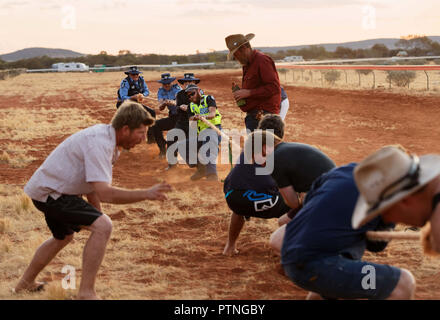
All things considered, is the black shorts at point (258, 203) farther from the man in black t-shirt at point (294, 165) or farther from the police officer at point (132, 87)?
the police officer at point (132, 87)

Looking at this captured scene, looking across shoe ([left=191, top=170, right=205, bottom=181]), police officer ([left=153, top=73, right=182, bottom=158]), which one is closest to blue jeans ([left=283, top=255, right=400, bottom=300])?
shoe ([left=191, top=170, right=205, bottom=181])

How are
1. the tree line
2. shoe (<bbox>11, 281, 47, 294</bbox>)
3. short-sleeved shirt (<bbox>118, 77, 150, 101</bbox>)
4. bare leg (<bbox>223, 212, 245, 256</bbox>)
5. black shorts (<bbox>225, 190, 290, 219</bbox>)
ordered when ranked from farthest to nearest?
the tree line → short-sleeved shirt (<bbox>118, 77, 150, 101</bbox>) → bare leg (<bbox>223, 212, 245, 256</bbox>) → black shorts (<bbox>225, 190, 290, 219</bbox>) → shoe (<bbox>11, 281, 47, 294</bbox>)

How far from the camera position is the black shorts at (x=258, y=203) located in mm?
5629

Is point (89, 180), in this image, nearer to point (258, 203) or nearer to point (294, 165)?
point (294, 165)

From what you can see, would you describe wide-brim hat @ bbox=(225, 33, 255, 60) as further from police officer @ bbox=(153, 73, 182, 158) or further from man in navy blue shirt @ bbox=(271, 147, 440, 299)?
police officer @ bbox=(153, 73, 182, 158)

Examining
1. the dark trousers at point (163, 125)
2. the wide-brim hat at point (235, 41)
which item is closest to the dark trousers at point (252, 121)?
the wide-brim hat at point (235, 41)

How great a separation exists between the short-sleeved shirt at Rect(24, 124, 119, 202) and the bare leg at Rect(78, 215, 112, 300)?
362 millimetres

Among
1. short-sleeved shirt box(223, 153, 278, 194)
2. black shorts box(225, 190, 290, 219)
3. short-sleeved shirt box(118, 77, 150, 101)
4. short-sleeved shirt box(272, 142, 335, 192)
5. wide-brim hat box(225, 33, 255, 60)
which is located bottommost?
black shorts box(225, 190, 290, 219)

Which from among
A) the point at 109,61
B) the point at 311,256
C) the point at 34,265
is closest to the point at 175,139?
the point at 34,265

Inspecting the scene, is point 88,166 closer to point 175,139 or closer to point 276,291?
point 276,291

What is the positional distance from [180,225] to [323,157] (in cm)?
312

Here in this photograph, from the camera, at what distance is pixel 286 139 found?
47.5ft

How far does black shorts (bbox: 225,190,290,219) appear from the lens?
222 inches

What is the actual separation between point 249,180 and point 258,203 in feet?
0.85
